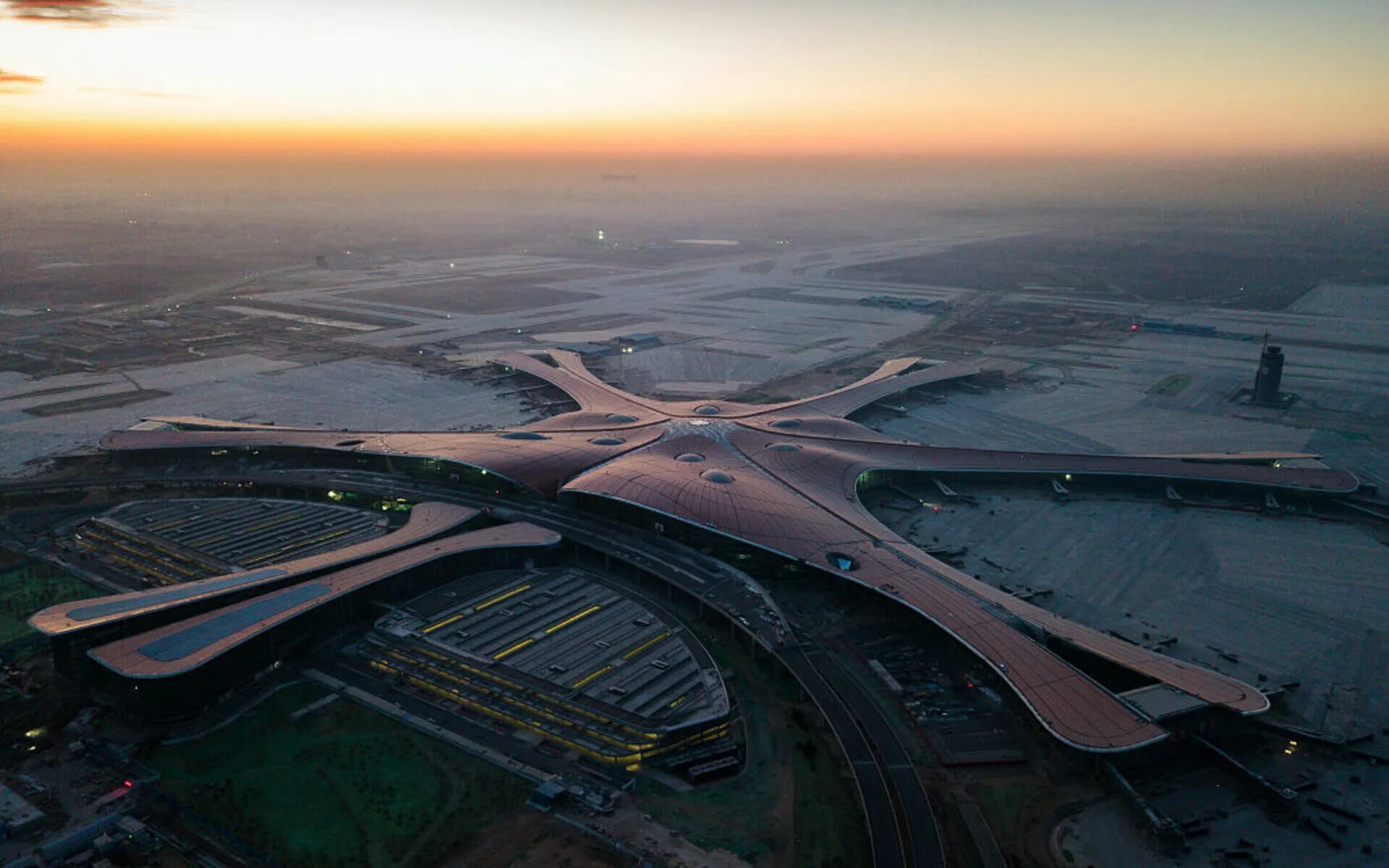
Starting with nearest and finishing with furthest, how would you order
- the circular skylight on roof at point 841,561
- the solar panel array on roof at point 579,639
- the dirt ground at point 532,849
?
1. the dirt ground at point 532,849
2. the solar panel array on roof at point 579,639
3. the circular skylight on roof at point 841,561

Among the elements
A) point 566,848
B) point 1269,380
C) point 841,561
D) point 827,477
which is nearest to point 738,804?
point 566,848

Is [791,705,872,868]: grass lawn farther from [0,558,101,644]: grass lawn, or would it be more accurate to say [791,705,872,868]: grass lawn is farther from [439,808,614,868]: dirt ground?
[0,558,101,644]: grass lawn

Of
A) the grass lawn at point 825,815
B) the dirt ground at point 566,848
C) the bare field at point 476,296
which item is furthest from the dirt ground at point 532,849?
the bare field at point 476,296

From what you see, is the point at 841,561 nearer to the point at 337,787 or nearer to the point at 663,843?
the point at 663,843

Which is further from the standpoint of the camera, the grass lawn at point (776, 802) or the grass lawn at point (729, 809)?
the grass lawn at point (729, 809)

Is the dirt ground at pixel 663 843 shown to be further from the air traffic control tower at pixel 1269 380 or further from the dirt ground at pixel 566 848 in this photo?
the air traffic control tower at pixel 1269 380
